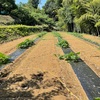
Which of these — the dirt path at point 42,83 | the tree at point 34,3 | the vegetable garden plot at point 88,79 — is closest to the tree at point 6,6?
the tree at point 34,3

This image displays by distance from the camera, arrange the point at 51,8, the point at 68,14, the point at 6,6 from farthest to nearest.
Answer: the point at 51,8 → the point at 68,14 → the point at 6,6

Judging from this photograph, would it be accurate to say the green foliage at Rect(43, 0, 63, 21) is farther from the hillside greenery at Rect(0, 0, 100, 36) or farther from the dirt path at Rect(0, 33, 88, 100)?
the dirt path at Rect(0, 33, 88, 100)

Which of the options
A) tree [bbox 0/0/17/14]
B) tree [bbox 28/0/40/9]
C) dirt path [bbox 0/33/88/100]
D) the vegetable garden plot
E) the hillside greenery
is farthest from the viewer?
tree [bbox 28/0/40/9]

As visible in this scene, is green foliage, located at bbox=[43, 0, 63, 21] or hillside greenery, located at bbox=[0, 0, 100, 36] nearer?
hillside greenery, located at bbox=[0, 0, 100, 36]

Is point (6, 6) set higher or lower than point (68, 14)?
higher

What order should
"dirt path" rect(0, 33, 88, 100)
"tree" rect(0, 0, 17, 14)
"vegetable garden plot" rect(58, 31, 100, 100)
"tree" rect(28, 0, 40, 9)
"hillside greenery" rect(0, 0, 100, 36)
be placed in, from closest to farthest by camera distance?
1. "dirt path" rect(0, 33, 88, 100)
2. "vegetable garden plot" rect(58, 31, 100, 100)
3. "hillside greenery" rect(0, 0, 100, 36)
4. "tree" rect(0, 0, 17, 14)
5. "tree" rect(28, 0, 40, 9)

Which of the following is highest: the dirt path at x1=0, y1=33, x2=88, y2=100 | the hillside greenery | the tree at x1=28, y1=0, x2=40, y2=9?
the tree at x1=28, y1=0, x2=40, y2=9

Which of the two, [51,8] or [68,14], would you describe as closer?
[68,14]

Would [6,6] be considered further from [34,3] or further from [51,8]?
[34,3]

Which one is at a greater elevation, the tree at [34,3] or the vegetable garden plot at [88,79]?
the tree at [34,3]

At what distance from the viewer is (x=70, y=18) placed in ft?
143

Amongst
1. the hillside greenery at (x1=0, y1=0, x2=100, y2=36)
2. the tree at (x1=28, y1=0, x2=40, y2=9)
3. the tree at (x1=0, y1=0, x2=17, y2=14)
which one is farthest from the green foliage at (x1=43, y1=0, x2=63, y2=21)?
the tree at (x1=0, y1=0, x2=17, y2=14)

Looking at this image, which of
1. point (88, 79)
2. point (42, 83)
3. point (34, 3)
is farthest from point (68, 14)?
point (42, 83)

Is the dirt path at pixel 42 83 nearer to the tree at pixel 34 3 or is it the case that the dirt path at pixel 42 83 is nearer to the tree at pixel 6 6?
the tree at pixel 6 6
